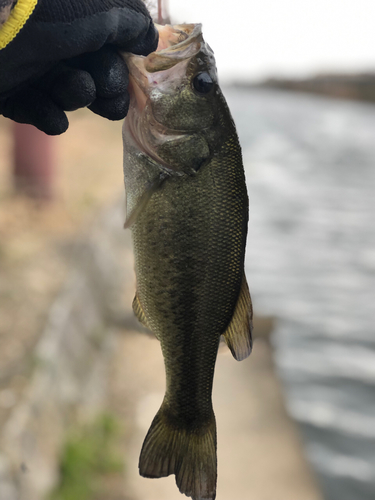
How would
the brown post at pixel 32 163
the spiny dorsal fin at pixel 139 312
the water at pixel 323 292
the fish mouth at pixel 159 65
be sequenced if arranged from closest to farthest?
the fish mouth at pixel 159 65
the spiny dorsal fin at pixel 139 312
the water at pixel 323 292
the brown post at pixel 32 163

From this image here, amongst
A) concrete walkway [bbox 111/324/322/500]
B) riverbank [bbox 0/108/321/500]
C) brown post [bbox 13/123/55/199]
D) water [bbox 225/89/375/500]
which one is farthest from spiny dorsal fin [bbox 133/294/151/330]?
brown post [bbox 13/123/55/199]

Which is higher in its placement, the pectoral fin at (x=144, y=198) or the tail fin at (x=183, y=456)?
the pectoral fin at (x=144, y=198)

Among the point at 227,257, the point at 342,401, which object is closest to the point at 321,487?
the point at 342,401

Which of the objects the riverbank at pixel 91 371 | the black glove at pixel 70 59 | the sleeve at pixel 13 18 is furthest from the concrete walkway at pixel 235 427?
the sleeve at pixel 13 18

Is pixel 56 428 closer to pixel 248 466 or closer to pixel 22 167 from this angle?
pixel 248 466

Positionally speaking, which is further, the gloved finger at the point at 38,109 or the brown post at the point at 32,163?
the brown post at the point at 32,163

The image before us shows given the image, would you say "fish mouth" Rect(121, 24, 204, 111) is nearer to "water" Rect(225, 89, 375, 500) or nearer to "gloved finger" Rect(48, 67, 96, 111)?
"gloved finger" Rect(48, 67, 96, 111)

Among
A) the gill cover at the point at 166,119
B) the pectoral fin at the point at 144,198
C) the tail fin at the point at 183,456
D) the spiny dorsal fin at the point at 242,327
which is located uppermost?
the gill cover at the point at 166,119

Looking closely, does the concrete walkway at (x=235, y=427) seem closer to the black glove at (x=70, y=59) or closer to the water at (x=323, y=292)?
the water at (x=323, y=292)
